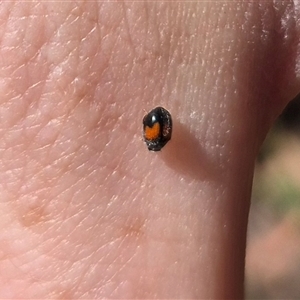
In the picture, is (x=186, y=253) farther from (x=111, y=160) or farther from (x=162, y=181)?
(x=111, y=160)

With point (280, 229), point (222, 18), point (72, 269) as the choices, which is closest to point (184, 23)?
point (222, 18)
